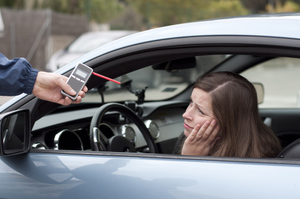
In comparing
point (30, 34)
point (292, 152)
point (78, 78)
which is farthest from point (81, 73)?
point (30, 34)

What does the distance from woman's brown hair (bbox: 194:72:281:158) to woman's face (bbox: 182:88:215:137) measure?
0.08ft

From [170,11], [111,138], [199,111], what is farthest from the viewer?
[170,11]

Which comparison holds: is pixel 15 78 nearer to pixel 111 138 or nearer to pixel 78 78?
pixel 78 78

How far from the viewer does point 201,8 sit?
34.3m

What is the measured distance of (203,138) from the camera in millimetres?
1716

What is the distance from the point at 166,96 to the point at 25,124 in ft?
6.60

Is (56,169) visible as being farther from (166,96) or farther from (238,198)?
(166,96)

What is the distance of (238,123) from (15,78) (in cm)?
86

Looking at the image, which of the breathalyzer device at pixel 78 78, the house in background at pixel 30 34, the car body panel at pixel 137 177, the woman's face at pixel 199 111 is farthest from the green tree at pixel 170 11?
the car body panel at pixel 137 177

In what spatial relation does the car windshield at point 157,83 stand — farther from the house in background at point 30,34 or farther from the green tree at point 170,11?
the green tree at point 170,11

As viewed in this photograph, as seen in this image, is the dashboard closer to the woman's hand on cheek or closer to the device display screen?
the device display screen

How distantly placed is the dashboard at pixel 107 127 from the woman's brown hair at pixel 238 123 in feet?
2.66

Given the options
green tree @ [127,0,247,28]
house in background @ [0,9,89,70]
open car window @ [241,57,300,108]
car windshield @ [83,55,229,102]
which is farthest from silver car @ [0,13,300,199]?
green tree @ [127,0,247,28]

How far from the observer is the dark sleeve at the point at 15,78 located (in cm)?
168
